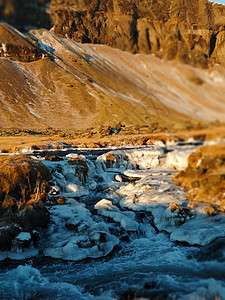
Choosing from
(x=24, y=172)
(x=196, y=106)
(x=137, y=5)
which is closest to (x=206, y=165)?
(x=196, y=106)

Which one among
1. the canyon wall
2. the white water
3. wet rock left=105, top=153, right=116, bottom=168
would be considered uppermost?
the canyon wall

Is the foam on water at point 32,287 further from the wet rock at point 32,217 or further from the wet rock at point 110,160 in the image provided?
the wet rock at point 110,160

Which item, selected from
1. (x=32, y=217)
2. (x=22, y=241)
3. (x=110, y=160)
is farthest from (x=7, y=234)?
(x=110, y=160)

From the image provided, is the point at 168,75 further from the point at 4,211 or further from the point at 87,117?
the point at 87,117

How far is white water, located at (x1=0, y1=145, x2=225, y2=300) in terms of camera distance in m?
4.97

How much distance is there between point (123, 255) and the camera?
9.10 meters

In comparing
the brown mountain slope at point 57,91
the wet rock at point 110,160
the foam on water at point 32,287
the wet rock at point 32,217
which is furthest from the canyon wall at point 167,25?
the brown mountain slope at point 57,91

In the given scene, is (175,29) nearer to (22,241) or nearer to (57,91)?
(22,241)

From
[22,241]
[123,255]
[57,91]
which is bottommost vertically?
[123,255]

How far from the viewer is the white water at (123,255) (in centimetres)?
497

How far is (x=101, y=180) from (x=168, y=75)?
15.2 m

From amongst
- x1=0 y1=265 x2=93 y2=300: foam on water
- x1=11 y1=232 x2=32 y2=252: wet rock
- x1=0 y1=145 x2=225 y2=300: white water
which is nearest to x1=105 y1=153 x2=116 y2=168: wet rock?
x1=0 y1=145 x2=225 y2=300: white water

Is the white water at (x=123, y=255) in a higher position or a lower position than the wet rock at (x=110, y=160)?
higher

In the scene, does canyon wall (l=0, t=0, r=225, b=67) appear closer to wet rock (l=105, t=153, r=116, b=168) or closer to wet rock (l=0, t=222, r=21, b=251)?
wet rock (l=0, t=222, r=21, b=251)
